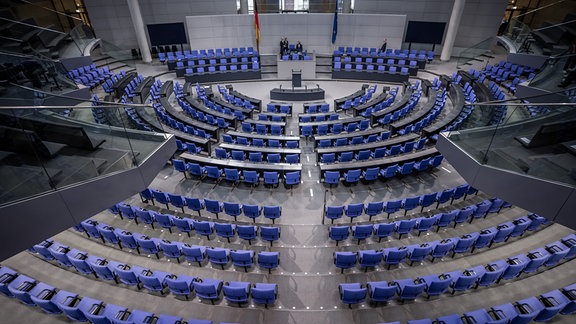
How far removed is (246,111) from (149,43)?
1471 cm

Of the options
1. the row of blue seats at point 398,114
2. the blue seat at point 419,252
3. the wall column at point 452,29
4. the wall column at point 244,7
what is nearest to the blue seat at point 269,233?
the blue seat at point 419,252

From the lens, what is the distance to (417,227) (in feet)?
28.6

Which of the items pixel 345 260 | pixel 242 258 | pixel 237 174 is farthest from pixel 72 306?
pixel 345 260

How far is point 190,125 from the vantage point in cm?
1397

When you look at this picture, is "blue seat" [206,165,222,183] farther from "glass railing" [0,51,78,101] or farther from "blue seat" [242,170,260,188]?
"glass railing" [0,51,78,101]

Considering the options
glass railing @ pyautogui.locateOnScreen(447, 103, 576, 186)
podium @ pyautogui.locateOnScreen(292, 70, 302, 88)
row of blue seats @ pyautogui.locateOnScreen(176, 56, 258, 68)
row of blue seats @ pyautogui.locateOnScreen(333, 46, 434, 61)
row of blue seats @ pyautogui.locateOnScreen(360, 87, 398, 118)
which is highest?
glass railing @ pyautogui.locateOnScreen(447, 103, 576, 186)

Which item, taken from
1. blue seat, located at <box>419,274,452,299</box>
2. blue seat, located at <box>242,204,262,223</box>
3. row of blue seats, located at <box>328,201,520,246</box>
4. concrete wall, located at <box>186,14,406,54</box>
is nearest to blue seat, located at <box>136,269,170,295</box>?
blue seat, located at <box>242,204,262,223</box>

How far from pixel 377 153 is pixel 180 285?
27.1 feet

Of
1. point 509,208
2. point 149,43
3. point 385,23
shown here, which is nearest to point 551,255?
point 509,208

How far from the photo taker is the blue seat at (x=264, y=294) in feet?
21.8

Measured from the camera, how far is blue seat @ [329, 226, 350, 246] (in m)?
8.29

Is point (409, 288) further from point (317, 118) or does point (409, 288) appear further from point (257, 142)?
point (317, 118)

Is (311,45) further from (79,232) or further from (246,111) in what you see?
(79,232)

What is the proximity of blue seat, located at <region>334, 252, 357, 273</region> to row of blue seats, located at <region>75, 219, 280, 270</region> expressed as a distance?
61.0 inches
